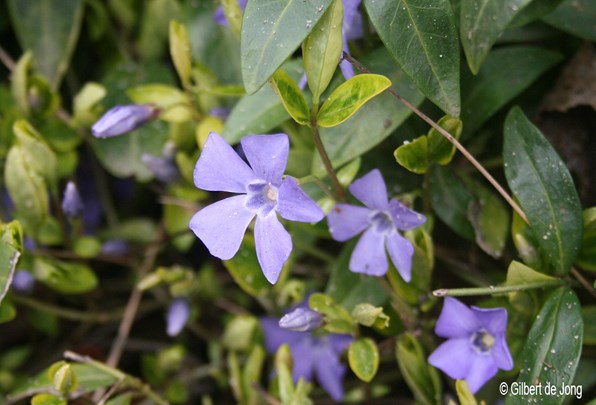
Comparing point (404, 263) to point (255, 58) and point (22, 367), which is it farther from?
point (22, 367)

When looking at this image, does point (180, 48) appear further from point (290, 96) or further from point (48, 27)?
point (48, 27)

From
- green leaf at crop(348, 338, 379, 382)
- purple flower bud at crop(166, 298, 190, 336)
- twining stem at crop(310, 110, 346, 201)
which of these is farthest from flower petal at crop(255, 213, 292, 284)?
purple flower bud at crop(166, 298, 190, 336)

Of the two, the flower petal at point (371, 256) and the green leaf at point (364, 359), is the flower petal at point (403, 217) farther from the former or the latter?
the green leaf at point (364, 359)

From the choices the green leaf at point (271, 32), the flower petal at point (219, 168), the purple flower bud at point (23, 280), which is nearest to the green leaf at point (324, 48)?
the green leaf at point (271, 32)

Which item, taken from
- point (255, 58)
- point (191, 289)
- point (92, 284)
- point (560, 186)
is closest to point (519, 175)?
point (560, 186)

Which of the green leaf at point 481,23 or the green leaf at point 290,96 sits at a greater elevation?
the green leaf at point 481,23

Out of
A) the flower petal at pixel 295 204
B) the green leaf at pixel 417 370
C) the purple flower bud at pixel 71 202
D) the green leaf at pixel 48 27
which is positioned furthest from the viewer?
the green leaf at pixel 48 27
